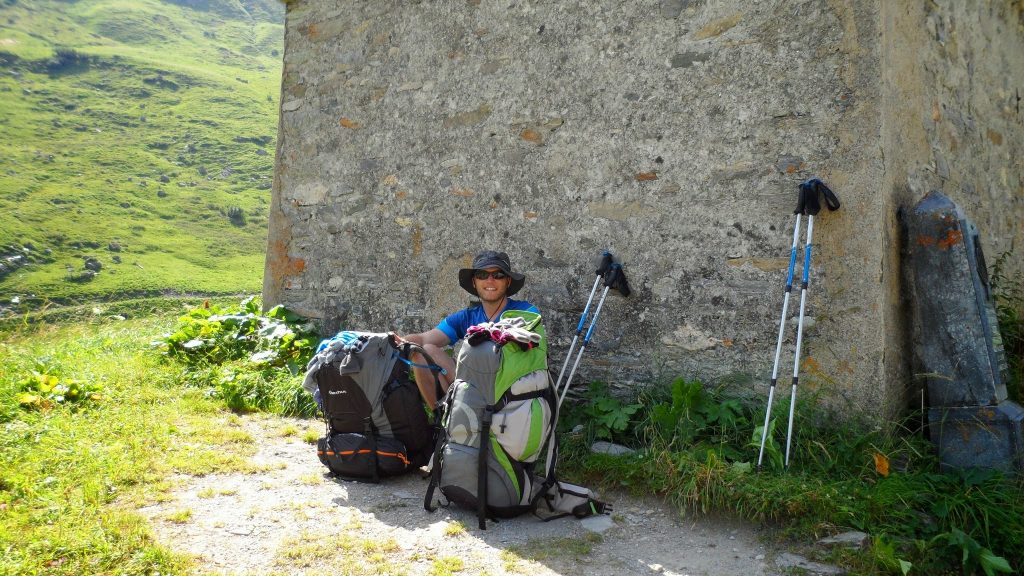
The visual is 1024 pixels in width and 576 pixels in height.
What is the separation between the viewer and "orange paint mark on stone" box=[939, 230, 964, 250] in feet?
11.8

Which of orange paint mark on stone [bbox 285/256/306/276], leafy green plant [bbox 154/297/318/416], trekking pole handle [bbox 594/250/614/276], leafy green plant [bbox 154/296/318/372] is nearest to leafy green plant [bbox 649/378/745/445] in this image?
trekking pole handle [bbox 594/250/614/276]

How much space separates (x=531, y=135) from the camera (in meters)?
4.69

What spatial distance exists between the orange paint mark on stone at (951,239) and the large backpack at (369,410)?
2.84 m

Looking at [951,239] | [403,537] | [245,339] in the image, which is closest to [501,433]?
[403,537]

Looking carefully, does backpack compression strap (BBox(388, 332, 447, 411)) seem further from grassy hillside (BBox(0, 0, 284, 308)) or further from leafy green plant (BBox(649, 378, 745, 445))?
grassy hillside (BBox(0, 0, 284, 308))

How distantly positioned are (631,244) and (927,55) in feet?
6.76

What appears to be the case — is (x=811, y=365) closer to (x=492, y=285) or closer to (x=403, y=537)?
(x=492, y=285)

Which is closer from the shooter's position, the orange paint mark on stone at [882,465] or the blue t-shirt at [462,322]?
the orange paint mark on stone at [882,465]

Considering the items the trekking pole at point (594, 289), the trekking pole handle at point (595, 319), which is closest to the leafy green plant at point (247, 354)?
the trekking pole at point (594, 289)

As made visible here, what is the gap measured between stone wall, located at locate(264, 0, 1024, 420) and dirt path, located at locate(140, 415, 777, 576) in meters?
1.18

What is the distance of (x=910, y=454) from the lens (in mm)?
3529

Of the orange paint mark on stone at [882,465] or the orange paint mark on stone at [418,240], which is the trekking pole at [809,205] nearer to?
the orange paint mark on stone at [882,465]

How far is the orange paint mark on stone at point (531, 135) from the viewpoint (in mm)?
4656

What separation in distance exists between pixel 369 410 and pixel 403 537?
2.80ft
